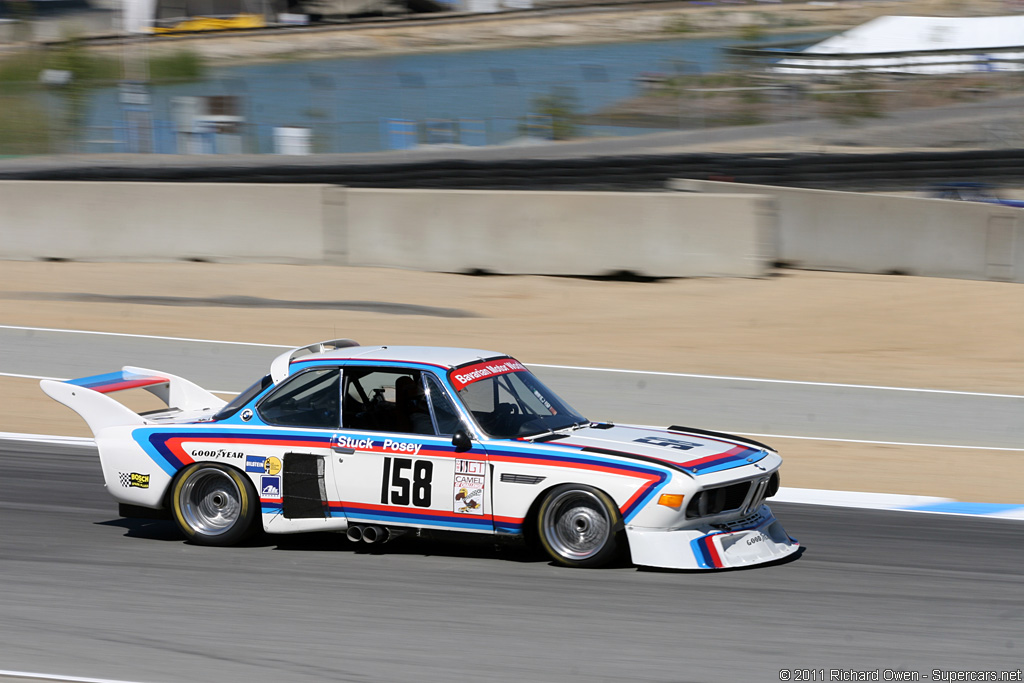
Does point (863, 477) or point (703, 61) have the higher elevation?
point (703, 61)

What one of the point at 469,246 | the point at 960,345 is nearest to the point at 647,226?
the point at 469,246

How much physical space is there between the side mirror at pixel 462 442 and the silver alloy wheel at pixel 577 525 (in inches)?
22.8

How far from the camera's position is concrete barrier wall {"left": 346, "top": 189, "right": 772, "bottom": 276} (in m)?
16.8

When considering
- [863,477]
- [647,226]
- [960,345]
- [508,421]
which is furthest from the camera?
[647,226]

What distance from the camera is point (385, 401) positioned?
6.90m

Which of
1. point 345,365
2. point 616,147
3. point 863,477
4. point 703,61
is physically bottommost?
point 863,477

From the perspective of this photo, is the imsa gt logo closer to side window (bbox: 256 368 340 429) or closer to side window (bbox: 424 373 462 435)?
side window (bbox: 256 368 340 429)

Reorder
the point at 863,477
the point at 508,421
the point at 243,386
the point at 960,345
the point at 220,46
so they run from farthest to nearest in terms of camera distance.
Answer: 1. the point at 220,46
2. the point at 960,345
3. the point at 243,386
4. the point at 863,477
5. the point at 508,421

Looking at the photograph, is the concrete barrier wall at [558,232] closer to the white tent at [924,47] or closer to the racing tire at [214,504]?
the racing tire at [214,504]

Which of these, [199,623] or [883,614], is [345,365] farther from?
[883,614]

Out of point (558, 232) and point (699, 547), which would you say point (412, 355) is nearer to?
point (699, 547)

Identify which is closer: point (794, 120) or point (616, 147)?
point (616, 147)

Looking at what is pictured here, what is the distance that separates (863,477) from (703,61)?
19.3 m

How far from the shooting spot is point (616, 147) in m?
24.1
